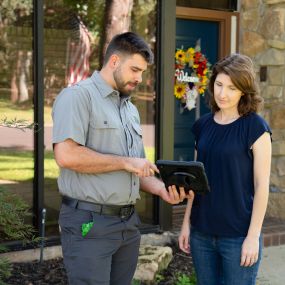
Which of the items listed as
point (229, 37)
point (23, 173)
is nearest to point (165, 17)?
point (229, 37)

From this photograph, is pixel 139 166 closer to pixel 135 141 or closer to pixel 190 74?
pixel 135 141

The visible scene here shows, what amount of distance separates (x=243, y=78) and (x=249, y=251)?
0.82 metres

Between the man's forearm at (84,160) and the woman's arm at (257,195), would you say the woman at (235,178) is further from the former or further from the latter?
the man's forearm at (84,160)

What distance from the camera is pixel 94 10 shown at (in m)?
5.38

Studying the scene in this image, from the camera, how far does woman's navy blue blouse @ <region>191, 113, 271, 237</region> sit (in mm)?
2621

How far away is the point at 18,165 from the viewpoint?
4805 mm

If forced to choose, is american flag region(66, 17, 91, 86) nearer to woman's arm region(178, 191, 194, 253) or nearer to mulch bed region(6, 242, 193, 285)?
mulch bed region(6, 242, 193, 285)

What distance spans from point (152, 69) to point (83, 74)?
0.67 metres

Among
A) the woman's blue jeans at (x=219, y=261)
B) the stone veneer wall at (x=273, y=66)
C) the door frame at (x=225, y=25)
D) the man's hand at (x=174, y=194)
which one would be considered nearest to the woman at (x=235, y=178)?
the woman's blue jeans at (x=219, y=261)

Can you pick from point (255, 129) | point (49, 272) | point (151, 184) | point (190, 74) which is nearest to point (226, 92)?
point (255, 129)

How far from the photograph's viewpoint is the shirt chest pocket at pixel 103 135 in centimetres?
254

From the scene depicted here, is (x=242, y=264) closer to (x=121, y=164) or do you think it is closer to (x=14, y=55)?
(x=121, y=164)

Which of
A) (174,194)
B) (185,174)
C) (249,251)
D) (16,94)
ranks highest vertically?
(16,94)

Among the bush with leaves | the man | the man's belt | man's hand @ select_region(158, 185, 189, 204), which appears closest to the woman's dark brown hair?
the man
